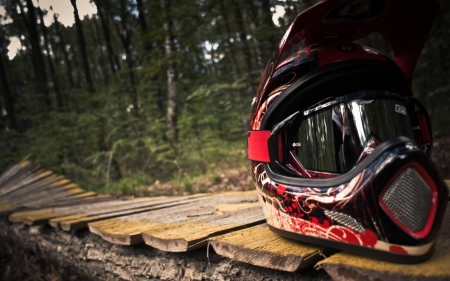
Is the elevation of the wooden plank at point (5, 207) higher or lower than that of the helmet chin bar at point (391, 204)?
lower

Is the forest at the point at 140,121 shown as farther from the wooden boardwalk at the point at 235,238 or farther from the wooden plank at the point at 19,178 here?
the wooden boardwalk at the point at 235,238

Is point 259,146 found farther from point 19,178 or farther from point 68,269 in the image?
point 19,178

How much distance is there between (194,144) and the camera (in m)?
7.51

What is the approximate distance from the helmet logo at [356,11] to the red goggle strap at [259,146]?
0.47 meters

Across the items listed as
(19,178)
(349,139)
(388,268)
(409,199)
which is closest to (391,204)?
(409,199)

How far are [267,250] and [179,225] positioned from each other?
89 cm

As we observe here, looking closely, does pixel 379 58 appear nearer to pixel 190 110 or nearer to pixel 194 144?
pixel 194 144

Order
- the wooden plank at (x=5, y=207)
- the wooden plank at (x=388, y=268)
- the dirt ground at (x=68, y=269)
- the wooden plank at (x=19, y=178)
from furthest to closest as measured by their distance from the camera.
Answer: the wooden plank at (x=19, y=178), the wooden plank at (x=5, y=207), the dirt ground at (x=68, y=269), the wooden plank at (x=388, y=268)

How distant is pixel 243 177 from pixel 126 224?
4.52 meters

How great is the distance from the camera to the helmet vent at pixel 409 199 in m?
0.87

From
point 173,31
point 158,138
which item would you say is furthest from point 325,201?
point 158,138

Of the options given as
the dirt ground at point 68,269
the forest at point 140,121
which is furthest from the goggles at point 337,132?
the forest at point 140,121

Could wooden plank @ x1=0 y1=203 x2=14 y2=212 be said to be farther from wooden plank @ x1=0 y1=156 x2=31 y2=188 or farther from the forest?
the forest

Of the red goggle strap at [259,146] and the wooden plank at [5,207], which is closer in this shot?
→ the red goggle strap at [259,146]
